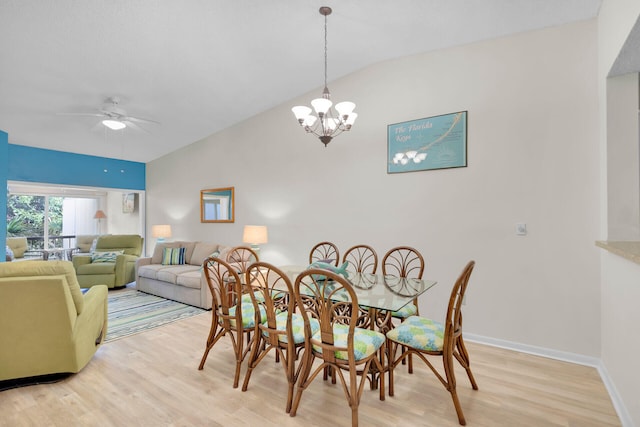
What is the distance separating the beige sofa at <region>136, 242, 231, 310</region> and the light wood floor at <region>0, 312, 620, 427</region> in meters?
1.55

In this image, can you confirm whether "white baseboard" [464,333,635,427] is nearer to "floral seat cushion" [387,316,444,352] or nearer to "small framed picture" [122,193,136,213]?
"floral seat cushion" [387,316,444,352]

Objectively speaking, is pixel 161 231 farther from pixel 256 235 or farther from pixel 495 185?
pixel 495 185

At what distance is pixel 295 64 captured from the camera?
11.9ft

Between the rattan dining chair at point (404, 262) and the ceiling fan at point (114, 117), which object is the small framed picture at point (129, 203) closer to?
the ceiling fan at point (114, 117)

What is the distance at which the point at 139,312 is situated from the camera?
4.10m

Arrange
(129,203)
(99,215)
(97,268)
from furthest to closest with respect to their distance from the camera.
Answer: (99,215), (129,203), (97,268)

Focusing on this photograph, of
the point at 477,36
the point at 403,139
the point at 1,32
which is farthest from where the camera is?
the point at 403,139

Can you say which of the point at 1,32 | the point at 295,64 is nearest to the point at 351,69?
the point at 295,64

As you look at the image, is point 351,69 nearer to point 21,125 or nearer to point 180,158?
point 180,158

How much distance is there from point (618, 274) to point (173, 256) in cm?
557

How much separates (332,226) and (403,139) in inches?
54.9

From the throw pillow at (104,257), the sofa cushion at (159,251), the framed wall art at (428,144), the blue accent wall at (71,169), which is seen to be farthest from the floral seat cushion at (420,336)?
the blue accent wall at (71,169)

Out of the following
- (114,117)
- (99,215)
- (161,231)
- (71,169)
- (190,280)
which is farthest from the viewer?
(99,215)

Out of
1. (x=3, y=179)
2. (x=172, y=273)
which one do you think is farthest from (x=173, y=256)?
(x=3, y=179)
